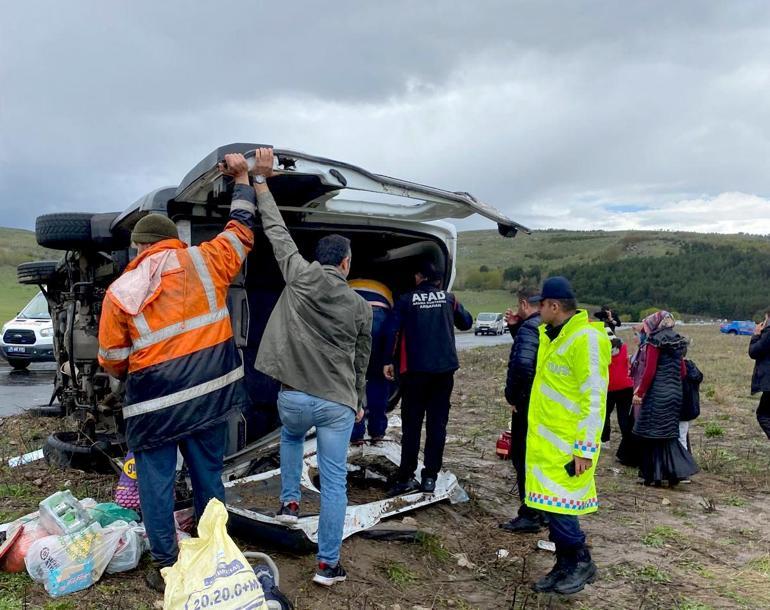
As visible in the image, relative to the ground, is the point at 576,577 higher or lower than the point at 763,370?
lower

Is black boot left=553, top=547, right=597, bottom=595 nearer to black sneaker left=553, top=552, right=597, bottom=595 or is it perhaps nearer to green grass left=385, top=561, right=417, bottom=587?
black sneaker left=553, top=552, right=597, bottom=595

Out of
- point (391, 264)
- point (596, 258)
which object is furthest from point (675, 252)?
point (391, 264)

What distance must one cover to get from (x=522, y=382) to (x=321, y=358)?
1710 mm

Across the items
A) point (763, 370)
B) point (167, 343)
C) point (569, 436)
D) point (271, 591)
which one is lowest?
point (271, 591)

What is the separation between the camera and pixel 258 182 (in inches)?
142

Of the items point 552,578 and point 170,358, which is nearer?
point 170,358

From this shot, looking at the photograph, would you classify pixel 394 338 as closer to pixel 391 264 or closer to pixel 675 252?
pixel 391 264

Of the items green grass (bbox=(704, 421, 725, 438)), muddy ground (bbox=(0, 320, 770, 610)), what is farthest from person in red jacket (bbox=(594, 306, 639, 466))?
green grass (bbox=(704, 421, 725, 438))

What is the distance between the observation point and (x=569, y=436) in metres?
3.61

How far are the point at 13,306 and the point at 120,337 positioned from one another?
3013cm

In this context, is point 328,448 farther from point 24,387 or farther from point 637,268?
point 637,268

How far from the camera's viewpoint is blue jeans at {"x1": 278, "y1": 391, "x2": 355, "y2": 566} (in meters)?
3.43

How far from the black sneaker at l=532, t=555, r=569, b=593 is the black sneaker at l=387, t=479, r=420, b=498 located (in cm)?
116

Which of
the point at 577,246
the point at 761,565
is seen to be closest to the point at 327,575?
the point at 761,565
